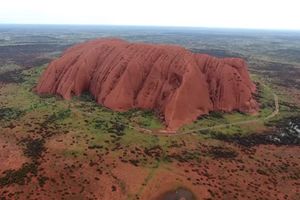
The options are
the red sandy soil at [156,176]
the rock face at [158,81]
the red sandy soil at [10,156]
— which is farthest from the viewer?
the rock face at [158,81]

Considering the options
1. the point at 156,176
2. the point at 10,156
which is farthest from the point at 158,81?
the point at 10,156

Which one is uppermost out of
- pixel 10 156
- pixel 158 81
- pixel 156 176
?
pixel 158 81

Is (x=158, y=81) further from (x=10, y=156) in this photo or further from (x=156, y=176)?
(x=10, y=156)

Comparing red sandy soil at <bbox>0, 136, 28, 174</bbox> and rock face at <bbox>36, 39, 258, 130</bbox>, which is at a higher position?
rock face at <bbox>36, 39, 258, 130</bbox>

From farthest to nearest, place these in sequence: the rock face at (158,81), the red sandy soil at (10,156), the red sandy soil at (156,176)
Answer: the rock face at (158,81) < the red sandy soil at (10,156) < the red sandy soil at (156,176)

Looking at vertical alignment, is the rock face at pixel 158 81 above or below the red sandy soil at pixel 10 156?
above

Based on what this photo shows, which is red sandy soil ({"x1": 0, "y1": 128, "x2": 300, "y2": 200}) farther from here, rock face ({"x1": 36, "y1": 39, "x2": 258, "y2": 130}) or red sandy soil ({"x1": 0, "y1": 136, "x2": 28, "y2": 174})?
rock face ({"x1": 36, "y1": 39, "x2": 258, "y2": 130})

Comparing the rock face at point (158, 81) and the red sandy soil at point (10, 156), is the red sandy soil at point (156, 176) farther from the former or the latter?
the rock face at point (158, 81)

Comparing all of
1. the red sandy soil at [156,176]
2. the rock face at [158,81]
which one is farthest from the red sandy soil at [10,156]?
the rock face at [158,81]

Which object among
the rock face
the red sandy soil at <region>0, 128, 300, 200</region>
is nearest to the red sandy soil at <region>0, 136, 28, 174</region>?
the red sandy soil at <region>0, 128, 300, 200</region>
